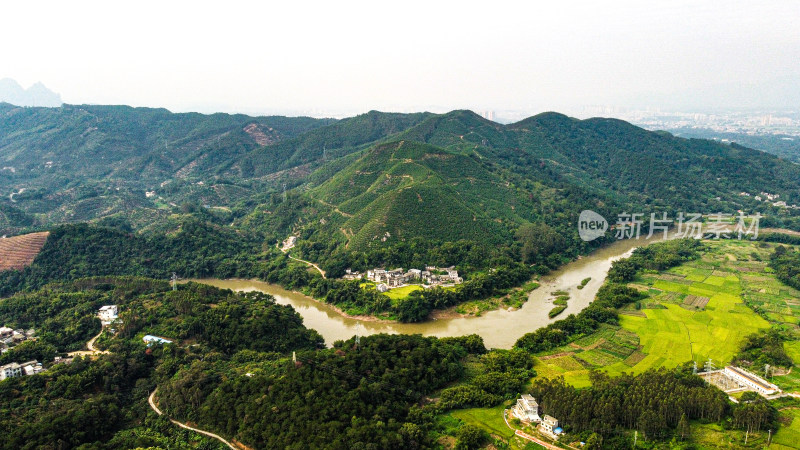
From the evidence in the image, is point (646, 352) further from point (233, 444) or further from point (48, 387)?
point (48, 387)

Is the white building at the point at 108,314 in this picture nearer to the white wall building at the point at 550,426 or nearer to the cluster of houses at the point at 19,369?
the cluster of houses at the point at 19,369

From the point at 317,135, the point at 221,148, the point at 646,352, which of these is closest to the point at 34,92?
the point at 221,148

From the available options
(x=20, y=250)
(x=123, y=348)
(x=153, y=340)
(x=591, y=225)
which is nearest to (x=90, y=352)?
(x=123, y=348)

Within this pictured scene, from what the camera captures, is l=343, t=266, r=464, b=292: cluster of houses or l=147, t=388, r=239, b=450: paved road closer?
l=147, t=388, r=239, b=450: paved road

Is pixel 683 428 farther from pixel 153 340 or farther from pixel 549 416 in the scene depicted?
pixel 153 340

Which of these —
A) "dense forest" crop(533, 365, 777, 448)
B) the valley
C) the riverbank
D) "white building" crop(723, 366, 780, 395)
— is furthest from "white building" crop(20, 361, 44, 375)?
"white building" crop(723, 366, 780, 395)

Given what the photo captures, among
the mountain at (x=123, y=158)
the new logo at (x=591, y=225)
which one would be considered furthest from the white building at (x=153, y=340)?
the new logo at (x=591, y=225)

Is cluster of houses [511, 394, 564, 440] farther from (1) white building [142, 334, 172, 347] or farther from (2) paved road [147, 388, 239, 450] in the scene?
(1) white building [142, 334, 172, 347]

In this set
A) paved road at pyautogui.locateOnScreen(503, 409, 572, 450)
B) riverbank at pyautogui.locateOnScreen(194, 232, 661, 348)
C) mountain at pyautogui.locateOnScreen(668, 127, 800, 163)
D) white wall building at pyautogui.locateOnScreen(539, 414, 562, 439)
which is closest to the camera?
paved road at pyautogui.locateOnScreen(503, 409, 572, 450)
